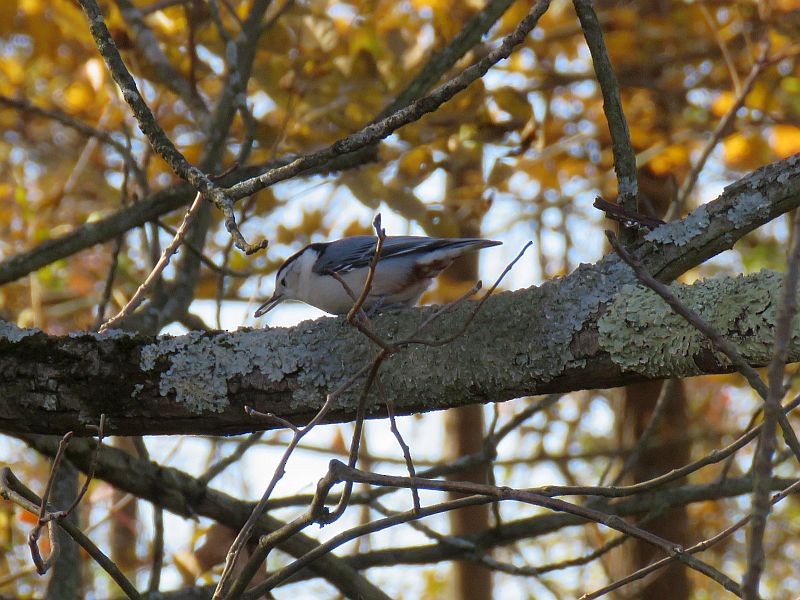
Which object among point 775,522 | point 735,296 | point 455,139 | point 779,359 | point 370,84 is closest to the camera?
point 779,359

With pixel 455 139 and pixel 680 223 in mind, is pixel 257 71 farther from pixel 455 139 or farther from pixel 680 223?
pixel 680 223

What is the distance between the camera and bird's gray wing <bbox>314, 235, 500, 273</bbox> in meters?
3.19

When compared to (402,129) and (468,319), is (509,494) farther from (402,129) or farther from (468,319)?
(402,129)

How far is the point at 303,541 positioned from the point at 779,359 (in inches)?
88.0

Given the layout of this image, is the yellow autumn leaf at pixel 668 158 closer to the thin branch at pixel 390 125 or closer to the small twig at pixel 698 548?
the thin branch at pixel 390 125

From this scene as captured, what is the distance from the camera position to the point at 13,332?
2.30m

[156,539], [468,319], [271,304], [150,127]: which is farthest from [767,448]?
[271,304]

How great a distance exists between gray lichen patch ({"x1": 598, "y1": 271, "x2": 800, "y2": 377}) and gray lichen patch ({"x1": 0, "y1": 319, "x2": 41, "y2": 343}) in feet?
4.69

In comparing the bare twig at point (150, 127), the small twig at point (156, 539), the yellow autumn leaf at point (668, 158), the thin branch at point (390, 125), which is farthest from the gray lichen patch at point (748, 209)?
the yellow autumn leaf at point (668, 158)

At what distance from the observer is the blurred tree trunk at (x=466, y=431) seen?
14.6ft

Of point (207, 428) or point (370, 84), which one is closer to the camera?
point (207, 428)

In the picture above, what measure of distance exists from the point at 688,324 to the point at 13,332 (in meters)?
1.65

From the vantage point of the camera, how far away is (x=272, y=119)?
4.45 meters

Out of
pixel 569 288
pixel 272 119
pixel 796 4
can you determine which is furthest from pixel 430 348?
pixel 796 4
